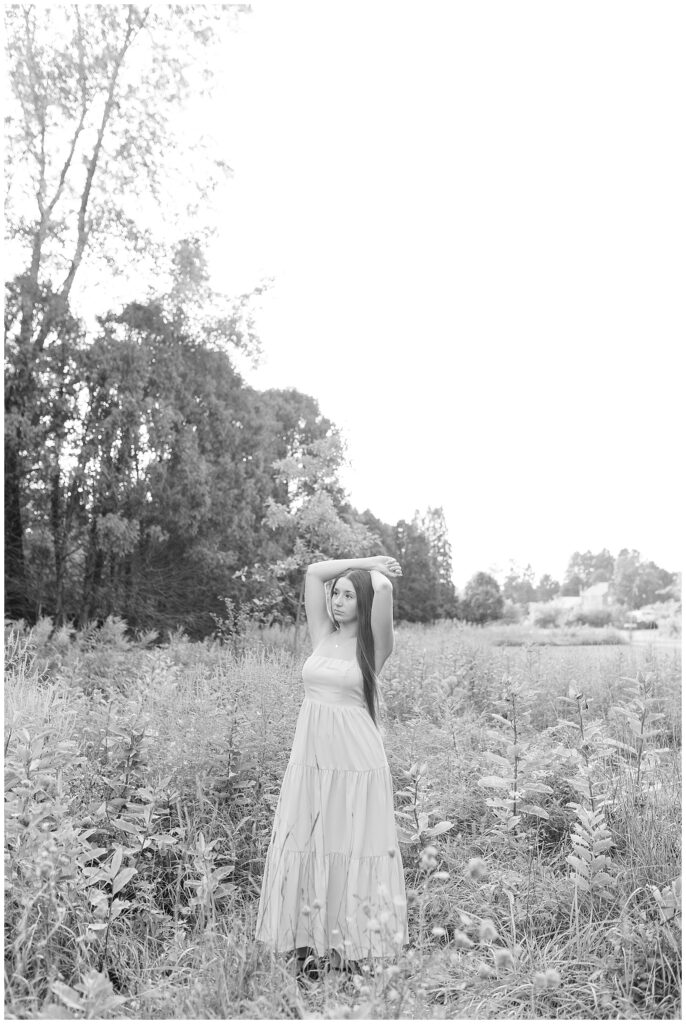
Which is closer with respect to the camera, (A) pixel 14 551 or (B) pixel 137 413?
(A) pixel 14 551

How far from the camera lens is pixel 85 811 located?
292cm

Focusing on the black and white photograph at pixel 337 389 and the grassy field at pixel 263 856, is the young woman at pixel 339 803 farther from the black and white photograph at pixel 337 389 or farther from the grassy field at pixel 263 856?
the black and white photograph at pixel 337 389

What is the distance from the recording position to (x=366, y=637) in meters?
2.33

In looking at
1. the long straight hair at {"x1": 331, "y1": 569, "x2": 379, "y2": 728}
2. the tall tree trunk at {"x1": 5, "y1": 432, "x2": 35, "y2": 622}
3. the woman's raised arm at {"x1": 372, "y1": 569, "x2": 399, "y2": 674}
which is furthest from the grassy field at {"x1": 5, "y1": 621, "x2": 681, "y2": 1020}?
the tall tree trunk at {"x1": 5, "y1": 432, "x2": 35, "y2": 622}

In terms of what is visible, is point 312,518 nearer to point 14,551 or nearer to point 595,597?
point 14,551

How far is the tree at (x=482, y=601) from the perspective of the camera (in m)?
7.18

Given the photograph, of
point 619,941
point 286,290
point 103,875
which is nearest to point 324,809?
point 103,875

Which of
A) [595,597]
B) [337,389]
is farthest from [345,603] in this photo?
[595,597]

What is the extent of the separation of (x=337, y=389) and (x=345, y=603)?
4732 millimetres

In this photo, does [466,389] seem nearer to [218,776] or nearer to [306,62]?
[306,62]

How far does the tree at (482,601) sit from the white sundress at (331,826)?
198 inches

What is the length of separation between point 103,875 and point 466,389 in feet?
16.7

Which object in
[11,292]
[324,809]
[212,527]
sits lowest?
[324,809]

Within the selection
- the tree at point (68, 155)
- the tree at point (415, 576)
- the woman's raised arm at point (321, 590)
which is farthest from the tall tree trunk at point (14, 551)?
the woman's raised arm at point (321, 590)
